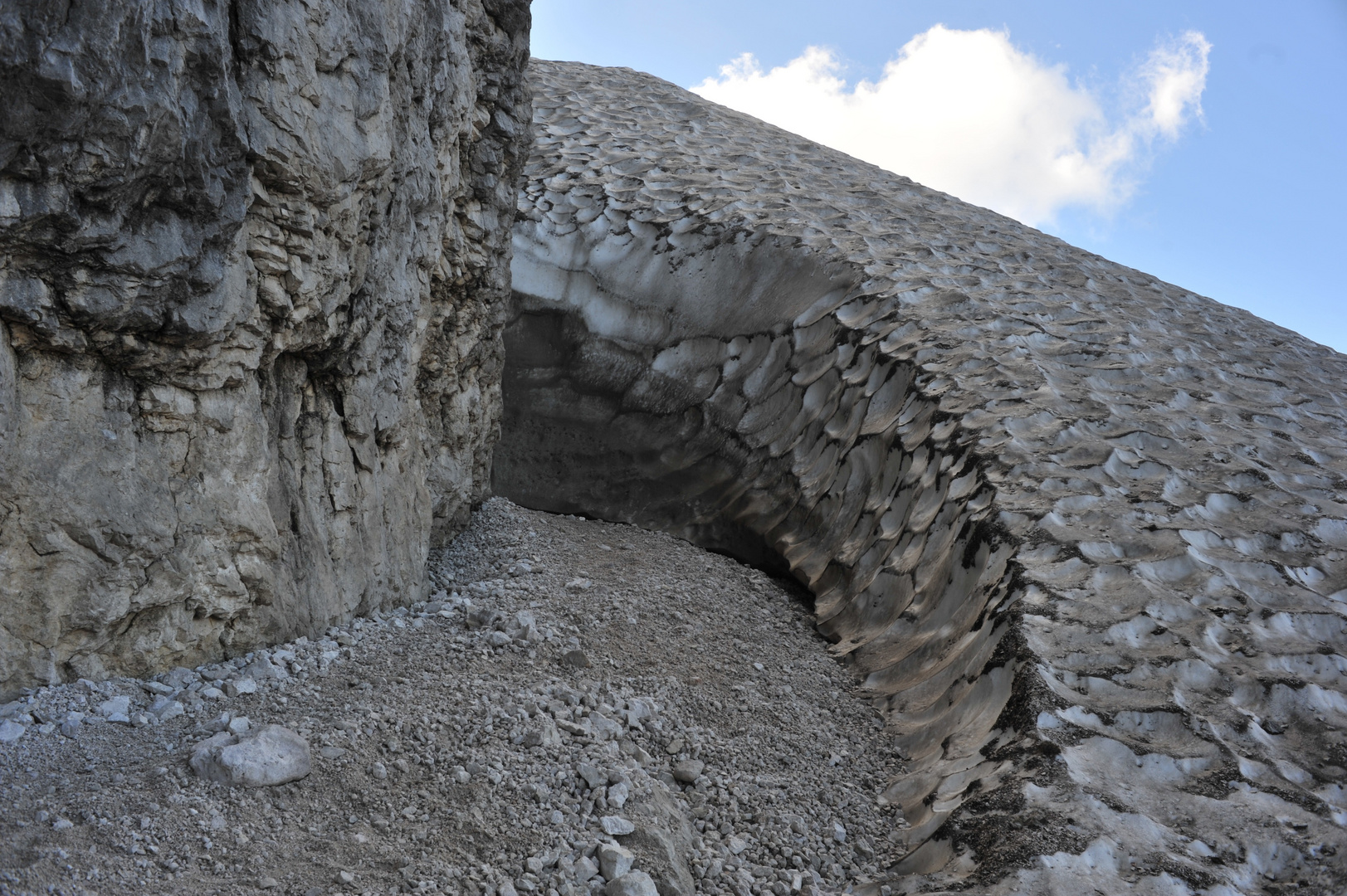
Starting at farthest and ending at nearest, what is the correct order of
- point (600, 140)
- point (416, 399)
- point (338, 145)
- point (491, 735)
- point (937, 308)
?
point (600, 140) → point (937, 308) → point (416, 399) → point (338, 145) → point (491, 735)

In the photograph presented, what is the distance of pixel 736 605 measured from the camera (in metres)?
3.03

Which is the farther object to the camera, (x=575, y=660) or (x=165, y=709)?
(x=575, y=660)

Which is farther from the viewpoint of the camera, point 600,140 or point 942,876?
point 600,140

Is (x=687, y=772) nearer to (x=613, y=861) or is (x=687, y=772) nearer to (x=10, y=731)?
(x=613, y=861)

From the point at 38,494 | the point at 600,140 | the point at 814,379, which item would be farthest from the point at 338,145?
the point at 600,140

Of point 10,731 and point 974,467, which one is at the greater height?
point 974,467

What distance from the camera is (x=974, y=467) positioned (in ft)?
8.91

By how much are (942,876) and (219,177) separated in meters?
1.92

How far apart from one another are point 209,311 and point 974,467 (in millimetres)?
2051

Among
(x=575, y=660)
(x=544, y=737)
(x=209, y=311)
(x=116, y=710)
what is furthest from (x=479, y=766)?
(x=209, y=311)

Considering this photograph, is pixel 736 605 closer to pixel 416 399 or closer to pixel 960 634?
pixel 960 634

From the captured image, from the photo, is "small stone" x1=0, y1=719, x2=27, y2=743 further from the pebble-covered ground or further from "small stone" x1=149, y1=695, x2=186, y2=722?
"small stone" x1=149, y1=695, x2=186, y2=722

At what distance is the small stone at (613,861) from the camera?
1583 millimetres

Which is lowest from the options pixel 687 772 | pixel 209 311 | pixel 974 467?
pixel 687 772
